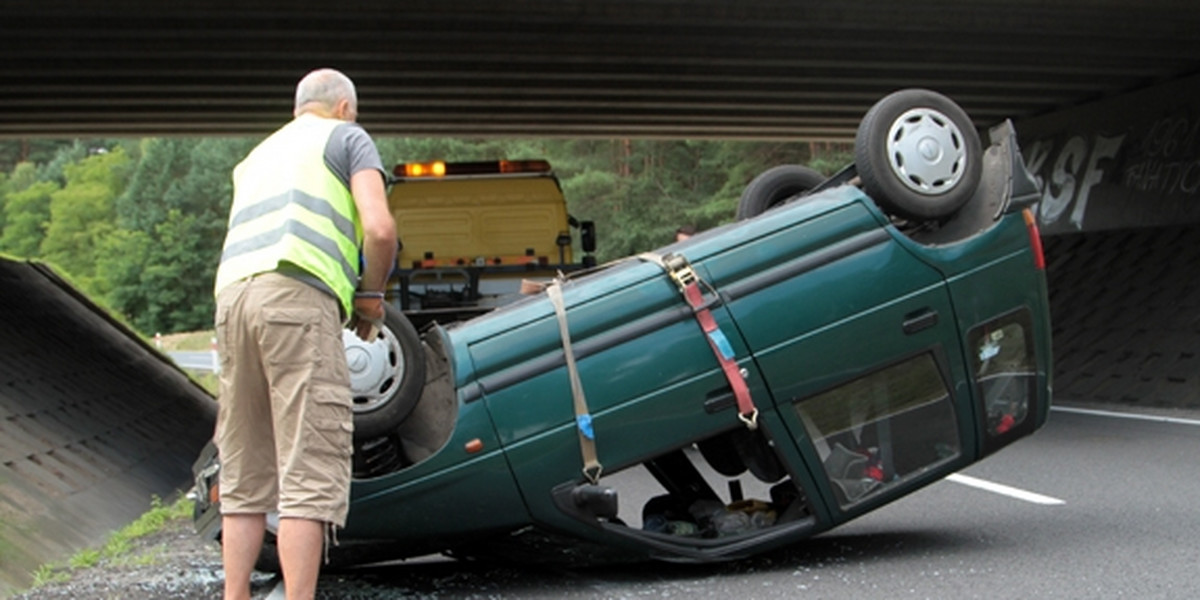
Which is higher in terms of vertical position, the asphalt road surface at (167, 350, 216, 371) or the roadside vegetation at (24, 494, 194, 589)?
the roadside vegetation at (24, 494, 194, 589)

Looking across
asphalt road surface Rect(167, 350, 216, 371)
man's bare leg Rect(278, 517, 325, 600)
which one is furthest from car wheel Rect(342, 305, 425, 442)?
asphalt road surface Rect(167, 350, 216, 371)

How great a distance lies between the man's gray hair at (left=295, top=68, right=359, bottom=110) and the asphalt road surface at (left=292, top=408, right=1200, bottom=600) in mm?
2099

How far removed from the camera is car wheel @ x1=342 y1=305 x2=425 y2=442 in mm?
5625

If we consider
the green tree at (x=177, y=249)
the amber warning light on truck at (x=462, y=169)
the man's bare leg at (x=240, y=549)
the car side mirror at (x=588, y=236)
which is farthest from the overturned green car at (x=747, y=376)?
the green tree at (x=177, y=249)

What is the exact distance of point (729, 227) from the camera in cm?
622

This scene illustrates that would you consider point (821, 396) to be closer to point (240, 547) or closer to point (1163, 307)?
point (240, 547)

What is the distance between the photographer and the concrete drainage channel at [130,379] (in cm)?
918

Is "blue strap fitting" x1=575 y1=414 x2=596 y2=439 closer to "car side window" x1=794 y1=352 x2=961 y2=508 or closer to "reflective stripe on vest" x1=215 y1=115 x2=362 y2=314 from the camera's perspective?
"car side window" x1=794 y1=352 x2=961 y2=508

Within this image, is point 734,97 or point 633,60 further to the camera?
point 734,97

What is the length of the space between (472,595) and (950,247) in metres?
2.37

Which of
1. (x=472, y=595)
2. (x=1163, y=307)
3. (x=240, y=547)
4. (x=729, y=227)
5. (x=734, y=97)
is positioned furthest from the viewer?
(x=734, y=97)

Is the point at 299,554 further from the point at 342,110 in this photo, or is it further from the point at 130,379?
the point at 130,379

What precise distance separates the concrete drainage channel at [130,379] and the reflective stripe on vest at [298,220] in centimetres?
293

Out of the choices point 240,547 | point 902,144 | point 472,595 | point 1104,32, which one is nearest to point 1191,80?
point 1104,32
